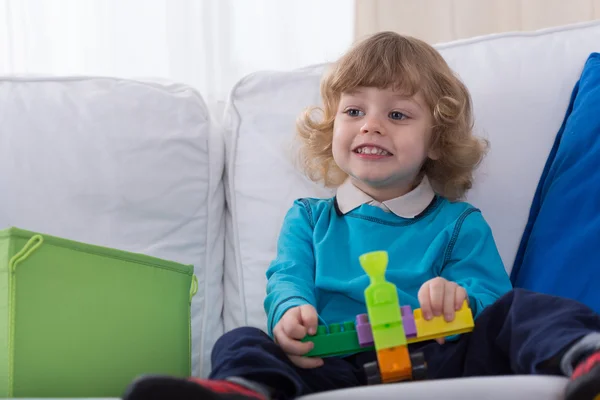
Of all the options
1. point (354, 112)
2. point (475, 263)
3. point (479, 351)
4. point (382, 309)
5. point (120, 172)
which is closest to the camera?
point (382, 309)

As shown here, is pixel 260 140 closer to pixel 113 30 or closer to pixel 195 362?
pixel 195 362

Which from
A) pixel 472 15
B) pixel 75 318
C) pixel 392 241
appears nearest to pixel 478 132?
pixel 392 241

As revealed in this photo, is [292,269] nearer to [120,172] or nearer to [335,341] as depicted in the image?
[335,341]

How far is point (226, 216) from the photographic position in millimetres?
1489

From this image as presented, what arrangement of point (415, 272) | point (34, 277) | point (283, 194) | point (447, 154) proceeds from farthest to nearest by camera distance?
point (283, 194) → point (447, 154) → point (415, 272) → point (34, 277)

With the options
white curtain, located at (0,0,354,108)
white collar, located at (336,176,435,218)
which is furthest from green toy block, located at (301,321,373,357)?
white curtain, located at (0,0,354,108)

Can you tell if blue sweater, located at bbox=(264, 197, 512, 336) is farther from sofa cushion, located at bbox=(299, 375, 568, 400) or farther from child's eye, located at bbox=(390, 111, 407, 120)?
sofa cushion, located at bbox=(299, 375, 568, 400)

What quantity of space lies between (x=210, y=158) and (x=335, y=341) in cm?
62

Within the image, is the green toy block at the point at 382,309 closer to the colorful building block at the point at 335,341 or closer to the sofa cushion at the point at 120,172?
the colorful building block at the point at 335,341

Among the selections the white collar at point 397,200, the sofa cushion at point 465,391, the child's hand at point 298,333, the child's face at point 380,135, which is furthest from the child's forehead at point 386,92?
the sofa cushion at point 465,391

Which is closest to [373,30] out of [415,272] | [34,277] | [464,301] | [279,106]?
[279,106]

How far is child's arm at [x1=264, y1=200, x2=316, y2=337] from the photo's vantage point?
1064 millimetres

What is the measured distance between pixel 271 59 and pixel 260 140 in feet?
1.66

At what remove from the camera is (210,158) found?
146 centimetres
